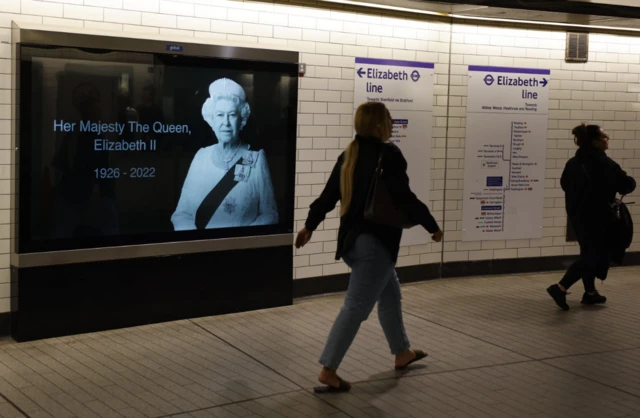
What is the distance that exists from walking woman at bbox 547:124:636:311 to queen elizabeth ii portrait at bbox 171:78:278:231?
2954mm

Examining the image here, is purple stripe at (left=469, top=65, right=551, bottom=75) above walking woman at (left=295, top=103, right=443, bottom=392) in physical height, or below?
above

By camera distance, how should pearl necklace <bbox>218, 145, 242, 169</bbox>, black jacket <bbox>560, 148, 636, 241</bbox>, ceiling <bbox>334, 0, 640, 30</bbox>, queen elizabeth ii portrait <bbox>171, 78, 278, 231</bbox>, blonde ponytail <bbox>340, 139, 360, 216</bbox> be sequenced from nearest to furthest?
blonde ponytail <bbox>340, 139, 360, 216</bbox>
queen elizabeth ii portrait <bbox>171, 78, 278, 231</bbox>
pearl necklace <bbox>218, 145, 242, 169</bbox>
black jacket <bbox>560, 148, 636, 241</bbox>
ceiling <bbox>334, 0, 640, 30</bbox>

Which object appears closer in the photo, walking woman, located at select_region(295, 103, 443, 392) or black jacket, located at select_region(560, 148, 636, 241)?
walking woman, located at select_region(295, 103, 443, 392)

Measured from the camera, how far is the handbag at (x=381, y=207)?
5.70 meters

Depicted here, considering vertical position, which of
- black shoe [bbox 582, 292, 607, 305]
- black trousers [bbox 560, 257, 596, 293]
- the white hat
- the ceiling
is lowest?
black shoe [bbox 582, 292, 607, 305]

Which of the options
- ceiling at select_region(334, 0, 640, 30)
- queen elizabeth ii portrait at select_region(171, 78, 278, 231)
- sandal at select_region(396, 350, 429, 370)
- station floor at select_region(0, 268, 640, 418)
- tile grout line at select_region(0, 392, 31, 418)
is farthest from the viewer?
ceiling at select_region(334, 0, 640, 30)

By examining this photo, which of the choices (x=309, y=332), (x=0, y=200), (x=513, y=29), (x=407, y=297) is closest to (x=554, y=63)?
(x=513, y=29)

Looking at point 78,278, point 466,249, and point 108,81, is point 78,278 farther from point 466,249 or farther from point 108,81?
point 466,249

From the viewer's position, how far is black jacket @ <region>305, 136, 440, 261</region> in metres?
5.75

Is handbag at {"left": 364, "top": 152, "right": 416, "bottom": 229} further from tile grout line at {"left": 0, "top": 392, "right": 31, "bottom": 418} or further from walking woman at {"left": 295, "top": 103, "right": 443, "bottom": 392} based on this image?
tile grout line at {"left": 0, "top": 392, "right": 31, "bottom": 418}

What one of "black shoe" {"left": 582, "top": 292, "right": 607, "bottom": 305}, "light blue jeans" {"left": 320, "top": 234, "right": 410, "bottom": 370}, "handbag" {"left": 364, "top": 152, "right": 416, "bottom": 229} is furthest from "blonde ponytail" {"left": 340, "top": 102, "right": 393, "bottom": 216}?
"black shoe" {"left": 582, "top": 292, "right": 607, "bottom": 305}

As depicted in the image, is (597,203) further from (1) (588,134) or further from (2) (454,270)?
(2) (454,270)

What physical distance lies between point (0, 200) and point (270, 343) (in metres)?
2.35

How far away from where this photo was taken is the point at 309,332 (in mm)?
7480
